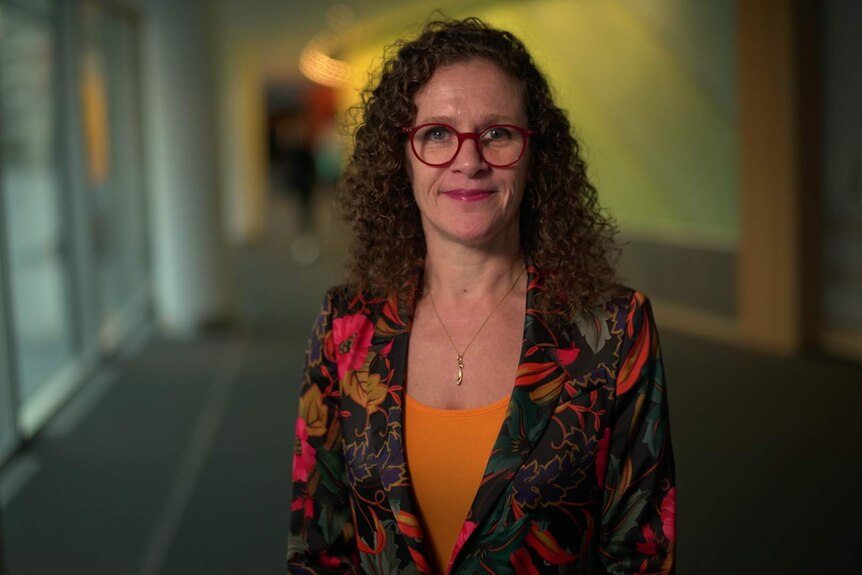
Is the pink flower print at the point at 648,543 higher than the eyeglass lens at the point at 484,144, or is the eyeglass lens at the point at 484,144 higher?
the eyeglass lens at the point at 484,144

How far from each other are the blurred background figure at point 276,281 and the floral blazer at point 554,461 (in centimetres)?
75

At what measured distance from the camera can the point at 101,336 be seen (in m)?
8.86

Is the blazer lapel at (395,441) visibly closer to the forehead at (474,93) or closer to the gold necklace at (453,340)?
the gold necklace at (453,340)

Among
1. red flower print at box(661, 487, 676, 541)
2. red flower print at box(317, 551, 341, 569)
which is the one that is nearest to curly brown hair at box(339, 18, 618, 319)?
red flower print at box(661, 487, 676, 541)

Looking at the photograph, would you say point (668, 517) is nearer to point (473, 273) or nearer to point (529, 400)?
point (529, 400)

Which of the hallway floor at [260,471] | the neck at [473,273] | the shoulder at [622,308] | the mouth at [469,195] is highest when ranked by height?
the mouth at [469,195]

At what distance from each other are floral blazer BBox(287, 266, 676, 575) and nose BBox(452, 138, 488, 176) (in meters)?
0.27

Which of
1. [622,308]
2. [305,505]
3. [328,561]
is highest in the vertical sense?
[622,308]

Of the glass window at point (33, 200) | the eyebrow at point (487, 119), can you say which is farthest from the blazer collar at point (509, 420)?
the glass window at point (33, 200)

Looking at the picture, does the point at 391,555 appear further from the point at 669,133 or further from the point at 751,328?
the point at 669,133

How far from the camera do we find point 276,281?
13.3 metres

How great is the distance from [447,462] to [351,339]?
11.5 inches

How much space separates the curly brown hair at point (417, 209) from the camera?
185 centimetres

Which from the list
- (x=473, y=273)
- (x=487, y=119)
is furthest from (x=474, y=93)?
(x=473, y=273)
